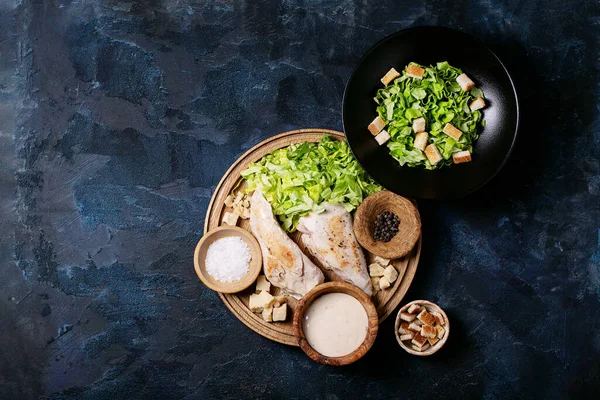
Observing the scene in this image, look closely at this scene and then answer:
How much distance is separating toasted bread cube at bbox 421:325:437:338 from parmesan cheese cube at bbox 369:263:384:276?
502mm

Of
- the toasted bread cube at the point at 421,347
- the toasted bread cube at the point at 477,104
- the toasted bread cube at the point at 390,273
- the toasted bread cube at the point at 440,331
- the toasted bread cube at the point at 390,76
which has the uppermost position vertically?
the toasted bread cube at the point at 390,76

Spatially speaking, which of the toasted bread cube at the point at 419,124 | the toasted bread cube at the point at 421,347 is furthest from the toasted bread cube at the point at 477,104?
the toasted bread cube at the point at 421,347

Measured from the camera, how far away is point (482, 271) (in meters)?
4.27

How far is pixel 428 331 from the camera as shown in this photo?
3.92 metres

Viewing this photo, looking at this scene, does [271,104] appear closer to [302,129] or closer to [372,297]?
[302,129]

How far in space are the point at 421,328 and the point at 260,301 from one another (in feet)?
3.95

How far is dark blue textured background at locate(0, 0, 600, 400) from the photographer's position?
4.24 m

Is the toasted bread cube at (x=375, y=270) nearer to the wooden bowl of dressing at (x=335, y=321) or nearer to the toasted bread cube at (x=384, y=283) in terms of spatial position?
the toasted bread cube at (x=384, y=283)

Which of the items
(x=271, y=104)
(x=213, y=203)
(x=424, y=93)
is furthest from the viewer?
(x=271, y=104)

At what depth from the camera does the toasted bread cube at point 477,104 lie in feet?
12.6

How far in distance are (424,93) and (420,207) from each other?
965 mm

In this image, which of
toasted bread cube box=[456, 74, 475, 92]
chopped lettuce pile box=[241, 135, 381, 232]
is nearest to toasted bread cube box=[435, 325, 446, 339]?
chopped lettuce pile box=[241, 135, 381, 232]

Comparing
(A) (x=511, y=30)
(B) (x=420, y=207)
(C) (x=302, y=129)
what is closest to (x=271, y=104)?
(C) (x=302, y=129)

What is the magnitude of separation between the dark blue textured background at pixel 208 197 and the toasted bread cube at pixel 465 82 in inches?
29.0
